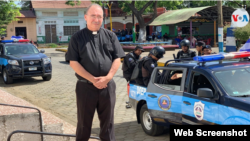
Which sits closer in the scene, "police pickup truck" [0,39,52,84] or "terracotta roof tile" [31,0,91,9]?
"police pickup truck" [0,39,52,84]

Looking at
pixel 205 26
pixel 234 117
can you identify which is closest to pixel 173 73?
pixel 234 117

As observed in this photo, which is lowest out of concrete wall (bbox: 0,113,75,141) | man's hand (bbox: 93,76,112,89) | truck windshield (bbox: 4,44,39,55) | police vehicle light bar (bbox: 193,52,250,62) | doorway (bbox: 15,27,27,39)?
concrete wall (bbox: 0,113,75,141)

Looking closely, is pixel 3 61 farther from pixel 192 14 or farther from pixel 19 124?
pixel 192 14

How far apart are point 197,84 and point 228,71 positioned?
2.01ft

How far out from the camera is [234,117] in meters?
4.28

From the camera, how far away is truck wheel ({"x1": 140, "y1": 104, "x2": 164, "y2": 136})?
6.01m

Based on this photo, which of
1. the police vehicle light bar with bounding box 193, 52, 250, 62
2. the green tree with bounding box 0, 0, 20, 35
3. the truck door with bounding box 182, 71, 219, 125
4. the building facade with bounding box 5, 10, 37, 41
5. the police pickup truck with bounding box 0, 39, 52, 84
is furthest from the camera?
the building facade with bounding box 5, 10, 37, 41

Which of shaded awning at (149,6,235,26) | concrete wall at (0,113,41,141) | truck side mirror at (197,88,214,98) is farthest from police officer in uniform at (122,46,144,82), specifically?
shaded awning at (149,6,235,26)

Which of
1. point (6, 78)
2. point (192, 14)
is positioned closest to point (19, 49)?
point (6, 78)

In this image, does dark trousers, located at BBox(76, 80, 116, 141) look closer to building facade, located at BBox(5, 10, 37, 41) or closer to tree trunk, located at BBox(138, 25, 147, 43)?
tree trunk, located at BBox(138, 25, 147, 43)

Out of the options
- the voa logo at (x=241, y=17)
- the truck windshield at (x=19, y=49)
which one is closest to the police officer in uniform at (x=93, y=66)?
the voa logo at (x=241, y=17)

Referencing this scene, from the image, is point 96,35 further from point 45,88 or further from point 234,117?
point 45,88

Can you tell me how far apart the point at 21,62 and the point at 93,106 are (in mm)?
10256

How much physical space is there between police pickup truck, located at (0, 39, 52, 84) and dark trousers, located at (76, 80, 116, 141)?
10095 millimetres
